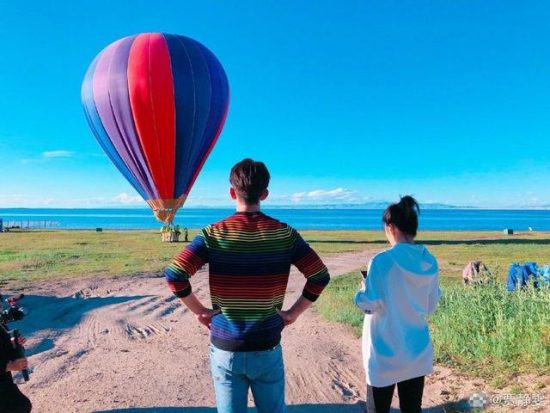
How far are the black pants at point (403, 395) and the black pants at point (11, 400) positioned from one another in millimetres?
2661

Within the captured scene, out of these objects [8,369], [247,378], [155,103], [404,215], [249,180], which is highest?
[155,103]

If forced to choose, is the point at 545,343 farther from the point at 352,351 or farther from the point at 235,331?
the point at 235,331

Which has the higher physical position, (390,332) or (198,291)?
(390,332)

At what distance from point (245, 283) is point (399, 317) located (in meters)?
1.27

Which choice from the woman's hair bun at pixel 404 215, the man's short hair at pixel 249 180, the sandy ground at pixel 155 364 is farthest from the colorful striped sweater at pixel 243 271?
the sandy ground at pixel 155 364

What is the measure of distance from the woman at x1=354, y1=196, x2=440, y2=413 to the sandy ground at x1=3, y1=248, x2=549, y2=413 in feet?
5.61

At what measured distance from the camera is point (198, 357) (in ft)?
23.2

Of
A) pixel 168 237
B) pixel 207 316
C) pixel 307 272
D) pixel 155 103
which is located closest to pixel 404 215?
pixel 307 272

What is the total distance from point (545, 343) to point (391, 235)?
3272 mm

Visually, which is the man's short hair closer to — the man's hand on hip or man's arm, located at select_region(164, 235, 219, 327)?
man's arm, located at select_region(164, 235, 219, 327)

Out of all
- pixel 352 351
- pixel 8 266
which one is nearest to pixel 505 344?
pixel 352 351

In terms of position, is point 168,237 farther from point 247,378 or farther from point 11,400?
point 247,378

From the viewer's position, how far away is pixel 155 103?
23.6 m

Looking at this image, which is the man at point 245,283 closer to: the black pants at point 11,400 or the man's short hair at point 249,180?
the man's short hair at point 249,180
